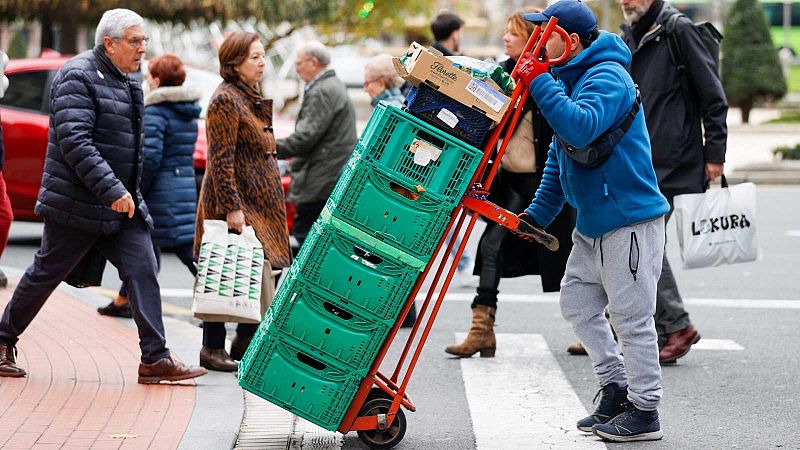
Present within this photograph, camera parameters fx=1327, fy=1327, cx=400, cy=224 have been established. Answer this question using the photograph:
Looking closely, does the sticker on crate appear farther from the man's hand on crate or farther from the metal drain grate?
the metal drain grate

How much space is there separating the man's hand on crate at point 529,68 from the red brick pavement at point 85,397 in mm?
2041

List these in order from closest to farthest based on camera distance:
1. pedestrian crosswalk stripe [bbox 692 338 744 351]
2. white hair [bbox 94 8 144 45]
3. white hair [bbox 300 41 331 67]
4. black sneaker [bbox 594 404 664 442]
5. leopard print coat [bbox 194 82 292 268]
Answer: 1. black sneaker [bbox 594 404 664 442]
2. white hair [bbox 94 8 144 45]
3. leopard print coat [bbox 194 82 292 268]
4. pedestrian crosswalk stripe [bbox 692 338 744 351]
5. white hair [bbox 300 41 331 67]

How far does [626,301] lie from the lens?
5.55 m

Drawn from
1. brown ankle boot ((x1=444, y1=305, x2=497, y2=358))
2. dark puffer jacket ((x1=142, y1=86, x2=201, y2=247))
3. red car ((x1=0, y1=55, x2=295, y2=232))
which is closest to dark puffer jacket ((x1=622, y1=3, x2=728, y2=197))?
brown ankle boot ((x1=444, y1=305, x2=497, y2=358))

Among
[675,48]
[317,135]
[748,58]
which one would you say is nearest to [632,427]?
[675,48]

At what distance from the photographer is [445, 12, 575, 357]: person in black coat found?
290 inches

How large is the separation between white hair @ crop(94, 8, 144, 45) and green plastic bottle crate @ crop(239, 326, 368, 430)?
1.92 meters

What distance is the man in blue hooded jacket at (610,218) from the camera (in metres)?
5.39

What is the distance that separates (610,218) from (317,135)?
3352mm

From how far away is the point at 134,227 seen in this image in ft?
21.2

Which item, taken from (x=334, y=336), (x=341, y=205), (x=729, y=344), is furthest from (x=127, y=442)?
(x=729, y=344)

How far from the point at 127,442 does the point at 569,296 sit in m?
1.97

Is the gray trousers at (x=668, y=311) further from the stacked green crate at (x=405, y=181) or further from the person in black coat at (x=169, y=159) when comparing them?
the person in black coat at (x=169, y=159)

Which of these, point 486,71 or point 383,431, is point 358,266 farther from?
point 486,71
